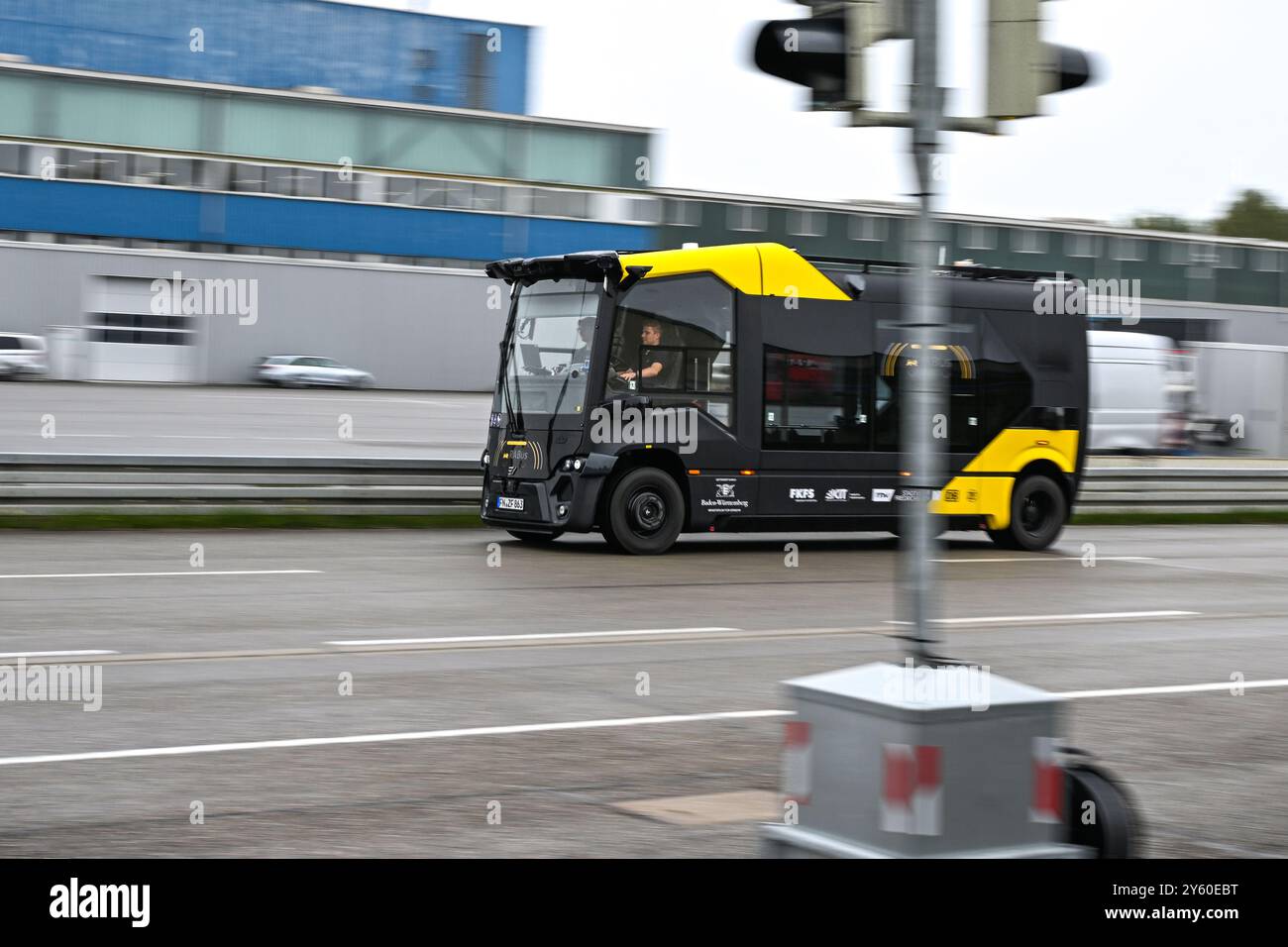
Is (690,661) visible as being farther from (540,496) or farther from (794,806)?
(540,496)

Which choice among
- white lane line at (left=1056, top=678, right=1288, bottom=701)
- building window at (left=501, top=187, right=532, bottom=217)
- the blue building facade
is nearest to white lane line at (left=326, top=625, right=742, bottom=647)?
white lane line at (left=1056, top=678, right=1288, bottom=701)

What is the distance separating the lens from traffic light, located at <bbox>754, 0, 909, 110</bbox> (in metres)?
4.62

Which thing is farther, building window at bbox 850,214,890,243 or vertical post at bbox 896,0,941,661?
building window at bbox 850,214,890,243

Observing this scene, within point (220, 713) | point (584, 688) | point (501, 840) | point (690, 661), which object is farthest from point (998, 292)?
point (501, 840)

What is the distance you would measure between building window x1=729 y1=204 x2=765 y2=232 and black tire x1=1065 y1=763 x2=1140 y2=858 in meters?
63.2

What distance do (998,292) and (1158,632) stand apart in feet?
24.4

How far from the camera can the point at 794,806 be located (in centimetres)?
464

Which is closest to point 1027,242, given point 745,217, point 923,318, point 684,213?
point 745,217

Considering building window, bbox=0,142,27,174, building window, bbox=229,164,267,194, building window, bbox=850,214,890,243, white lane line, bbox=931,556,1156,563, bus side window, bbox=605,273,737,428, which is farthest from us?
building window, bbox=850,214,890,243

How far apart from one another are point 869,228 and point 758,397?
2238 inches

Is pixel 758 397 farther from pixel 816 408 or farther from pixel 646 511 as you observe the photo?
pixel 646 511

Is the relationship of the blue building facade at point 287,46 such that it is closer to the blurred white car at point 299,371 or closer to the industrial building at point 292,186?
the industrial building at point 292,186

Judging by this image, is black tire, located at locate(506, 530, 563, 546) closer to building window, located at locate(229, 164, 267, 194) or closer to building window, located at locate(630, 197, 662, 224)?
building window, located at locate(229, 164, 267, 194)

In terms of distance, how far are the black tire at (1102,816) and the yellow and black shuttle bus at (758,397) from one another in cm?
1137
